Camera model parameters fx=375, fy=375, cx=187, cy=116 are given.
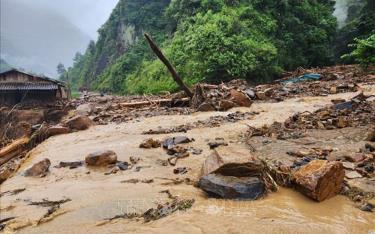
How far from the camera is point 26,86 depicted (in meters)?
29.6

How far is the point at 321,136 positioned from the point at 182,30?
2485 centimetres

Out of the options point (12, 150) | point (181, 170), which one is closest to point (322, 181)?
point (181, 170)

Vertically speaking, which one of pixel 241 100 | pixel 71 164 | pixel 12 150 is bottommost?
pixel 12 150

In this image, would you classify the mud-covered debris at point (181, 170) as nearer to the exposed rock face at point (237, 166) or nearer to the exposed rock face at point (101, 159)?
the exposed rock face at point (237, 166)

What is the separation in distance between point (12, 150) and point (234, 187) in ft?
22.6

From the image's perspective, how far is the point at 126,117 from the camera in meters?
14.1

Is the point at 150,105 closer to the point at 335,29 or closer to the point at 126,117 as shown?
the point at 126,117

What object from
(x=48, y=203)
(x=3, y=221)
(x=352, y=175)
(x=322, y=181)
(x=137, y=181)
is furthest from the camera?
(x=137, y=181)

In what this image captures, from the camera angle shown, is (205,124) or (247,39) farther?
(247,39)

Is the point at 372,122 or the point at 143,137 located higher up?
the point at 372,122

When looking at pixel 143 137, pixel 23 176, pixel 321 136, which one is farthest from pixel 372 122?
pixel 23 176

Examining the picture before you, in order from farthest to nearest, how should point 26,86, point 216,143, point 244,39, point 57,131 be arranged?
point 26,86 < point 244,39 < point 57,131 < point 216,143

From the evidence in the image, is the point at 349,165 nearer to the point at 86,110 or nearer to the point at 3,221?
the point at 3,221

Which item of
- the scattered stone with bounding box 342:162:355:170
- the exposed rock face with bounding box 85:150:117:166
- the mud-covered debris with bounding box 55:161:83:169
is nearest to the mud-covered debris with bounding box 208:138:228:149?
the exposed rock face with bounding box 85:150:117:166
